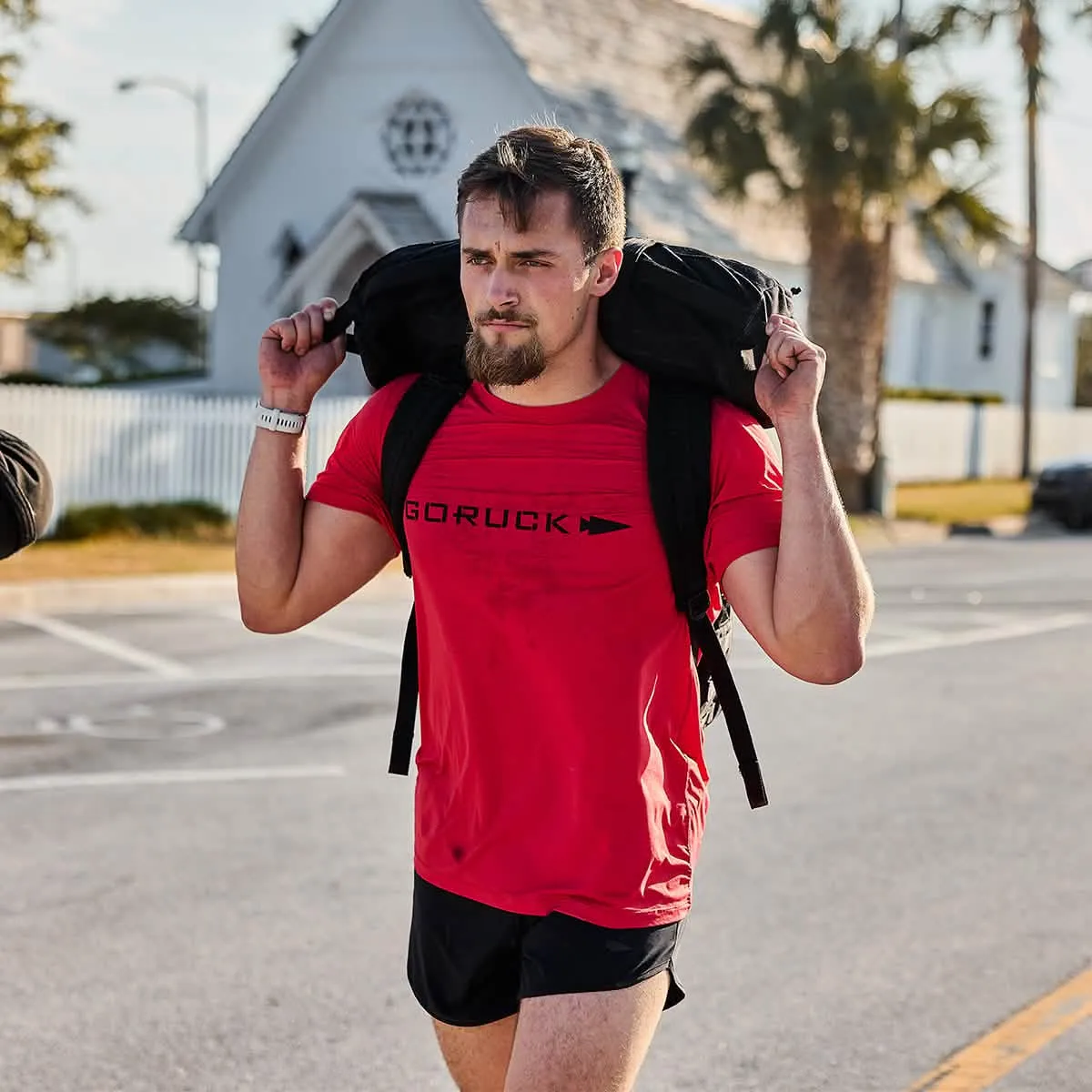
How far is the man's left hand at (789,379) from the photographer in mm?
2926

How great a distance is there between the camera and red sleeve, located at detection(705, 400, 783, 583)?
296 cm

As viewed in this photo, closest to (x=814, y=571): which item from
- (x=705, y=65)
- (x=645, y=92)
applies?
(x=705, y=65)

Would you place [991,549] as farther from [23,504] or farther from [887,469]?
[23,504]

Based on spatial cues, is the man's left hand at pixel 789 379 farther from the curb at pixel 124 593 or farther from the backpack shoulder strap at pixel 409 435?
the curb at pixel 124 593

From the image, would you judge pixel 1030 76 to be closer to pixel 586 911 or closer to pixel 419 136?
pixel 419 136

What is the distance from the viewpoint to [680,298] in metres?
3.16

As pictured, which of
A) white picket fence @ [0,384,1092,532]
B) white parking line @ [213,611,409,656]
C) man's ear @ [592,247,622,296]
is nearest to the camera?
man's ear @ [592,247,622,296]

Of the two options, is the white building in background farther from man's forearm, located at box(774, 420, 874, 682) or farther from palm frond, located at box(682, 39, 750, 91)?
man's forearm, located at box(774, 420, 874, 682)

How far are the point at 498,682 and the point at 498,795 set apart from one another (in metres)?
0.18

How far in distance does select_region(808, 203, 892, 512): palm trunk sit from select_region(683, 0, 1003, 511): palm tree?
18 millimetres

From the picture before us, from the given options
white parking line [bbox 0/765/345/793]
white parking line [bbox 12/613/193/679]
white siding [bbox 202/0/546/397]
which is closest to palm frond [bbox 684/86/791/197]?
white siding [bbox 202/0/546/397]

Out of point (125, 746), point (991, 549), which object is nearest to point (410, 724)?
point (125, 746)

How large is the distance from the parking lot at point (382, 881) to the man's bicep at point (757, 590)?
2300mm

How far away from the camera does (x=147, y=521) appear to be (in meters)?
20.3
